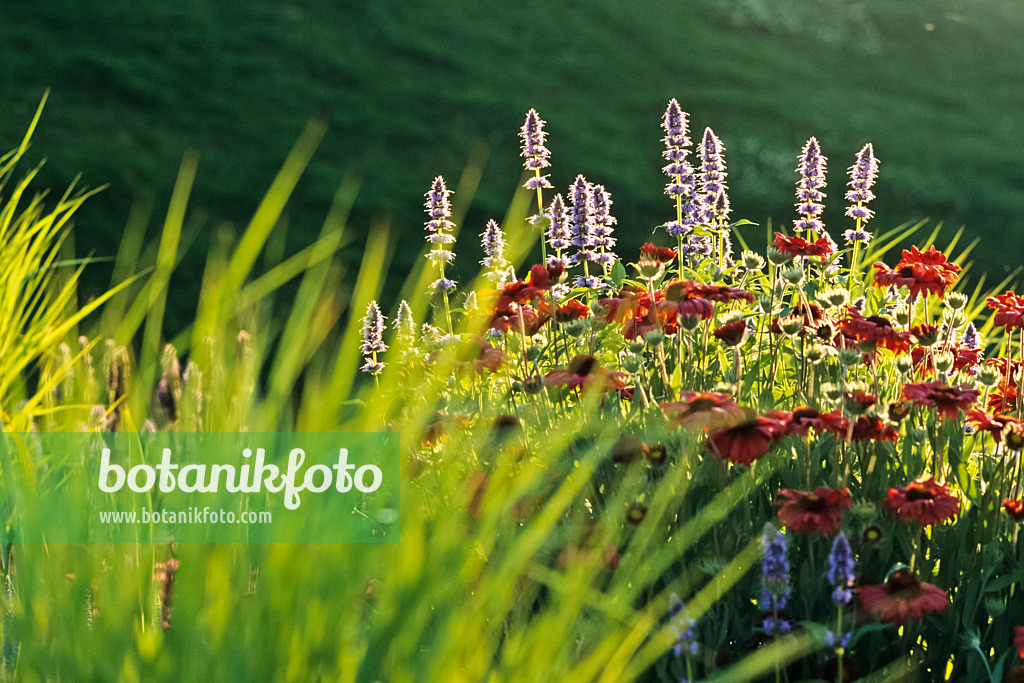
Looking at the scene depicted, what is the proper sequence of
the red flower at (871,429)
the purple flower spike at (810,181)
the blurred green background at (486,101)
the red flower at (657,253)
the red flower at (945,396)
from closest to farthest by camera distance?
the red flower at (945,396) < the red flower at (871,429) < the red flower at (657,253) < the purple flower spike at (810,181) < the blurred green background at (486,101)

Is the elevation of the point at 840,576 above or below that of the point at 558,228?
below

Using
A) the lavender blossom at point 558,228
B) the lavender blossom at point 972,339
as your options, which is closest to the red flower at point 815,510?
the lavender blossom at point 972,339

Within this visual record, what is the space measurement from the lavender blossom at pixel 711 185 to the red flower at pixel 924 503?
1.68 m

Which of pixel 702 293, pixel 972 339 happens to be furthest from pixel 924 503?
pixel 972 339

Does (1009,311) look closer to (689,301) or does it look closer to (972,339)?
(972,339)

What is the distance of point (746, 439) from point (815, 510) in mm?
194

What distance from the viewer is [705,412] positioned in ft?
5.99

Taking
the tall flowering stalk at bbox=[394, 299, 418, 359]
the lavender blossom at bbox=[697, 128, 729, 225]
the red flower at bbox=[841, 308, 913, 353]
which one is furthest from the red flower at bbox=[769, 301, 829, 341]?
the tall flowering stalk at bbox=[394, 299, 418, 359]

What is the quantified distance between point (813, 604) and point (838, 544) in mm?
302

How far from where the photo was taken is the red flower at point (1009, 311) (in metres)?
2.31

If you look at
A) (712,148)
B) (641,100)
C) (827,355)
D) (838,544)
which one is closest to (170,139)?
(641,100)

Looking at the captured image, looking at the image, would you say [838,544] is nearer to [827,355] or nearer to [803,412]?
[803,412]

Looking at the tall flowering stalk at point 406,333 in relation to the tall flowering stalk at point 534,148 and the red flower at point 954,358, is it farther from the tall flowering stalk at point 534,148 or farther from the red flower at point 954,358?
the red flower at point 954,358

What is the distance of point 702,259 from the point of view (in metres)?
3.34
